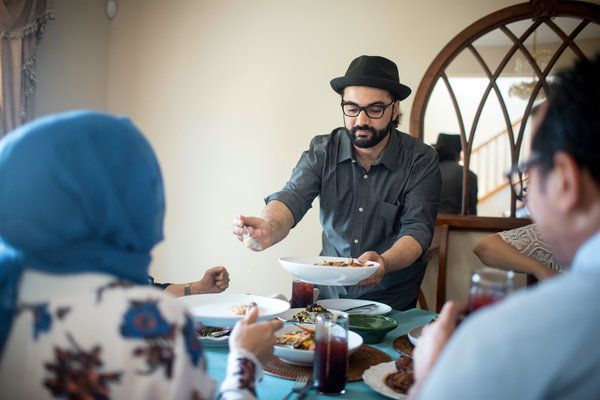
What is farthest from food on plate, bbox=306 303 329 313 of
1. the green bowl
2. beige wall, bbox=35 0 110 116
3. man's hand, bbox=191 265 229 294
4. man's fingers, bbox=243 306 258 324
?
beige wall, bbox=35 0 110 116

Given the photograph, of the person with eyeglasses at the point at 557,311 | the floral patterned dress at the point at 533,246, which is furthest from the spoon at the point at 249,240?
the person with eyeglasses at the point at 557,311

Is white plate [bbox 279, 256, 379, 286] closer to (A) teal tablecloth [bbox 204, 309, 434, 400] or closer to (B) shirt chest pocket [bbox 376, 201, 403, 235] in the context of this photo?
(A) teal tablecloth [bbox 204, 309, 434, 400]

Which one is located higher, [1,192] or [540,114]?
[540,114]

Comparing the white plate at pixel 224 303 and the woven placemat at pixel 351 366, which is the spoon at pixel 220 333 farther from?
the woven placemat at pixel 351 366

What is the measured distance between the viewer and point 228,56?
415cm

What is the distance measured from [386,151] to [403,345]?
44.8 inches

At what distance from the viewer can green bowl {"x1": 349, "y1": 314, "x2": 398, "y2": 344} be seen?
5.55 feet

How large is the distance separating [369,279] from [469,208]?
175cm

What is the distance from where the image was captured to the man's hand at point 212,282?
205 cm

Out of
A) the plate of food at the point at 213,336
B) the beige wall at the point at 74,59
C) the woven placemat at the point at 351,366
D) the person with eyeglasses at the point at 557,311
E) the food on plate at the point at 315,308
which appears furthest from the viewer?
the beige wall at the point at 74,59

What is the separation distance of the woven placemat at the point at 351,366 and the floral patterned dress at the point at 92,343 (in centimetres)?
49

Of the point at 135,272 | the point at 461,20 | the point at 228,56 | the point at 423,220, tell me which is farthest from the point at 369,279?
the point at 228,56

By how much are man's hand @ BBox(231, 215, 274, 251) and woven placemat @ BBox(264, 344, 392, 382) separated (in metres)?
0.74

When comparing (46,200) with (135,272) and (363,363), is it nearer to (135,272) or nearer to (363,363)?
(135,272)
